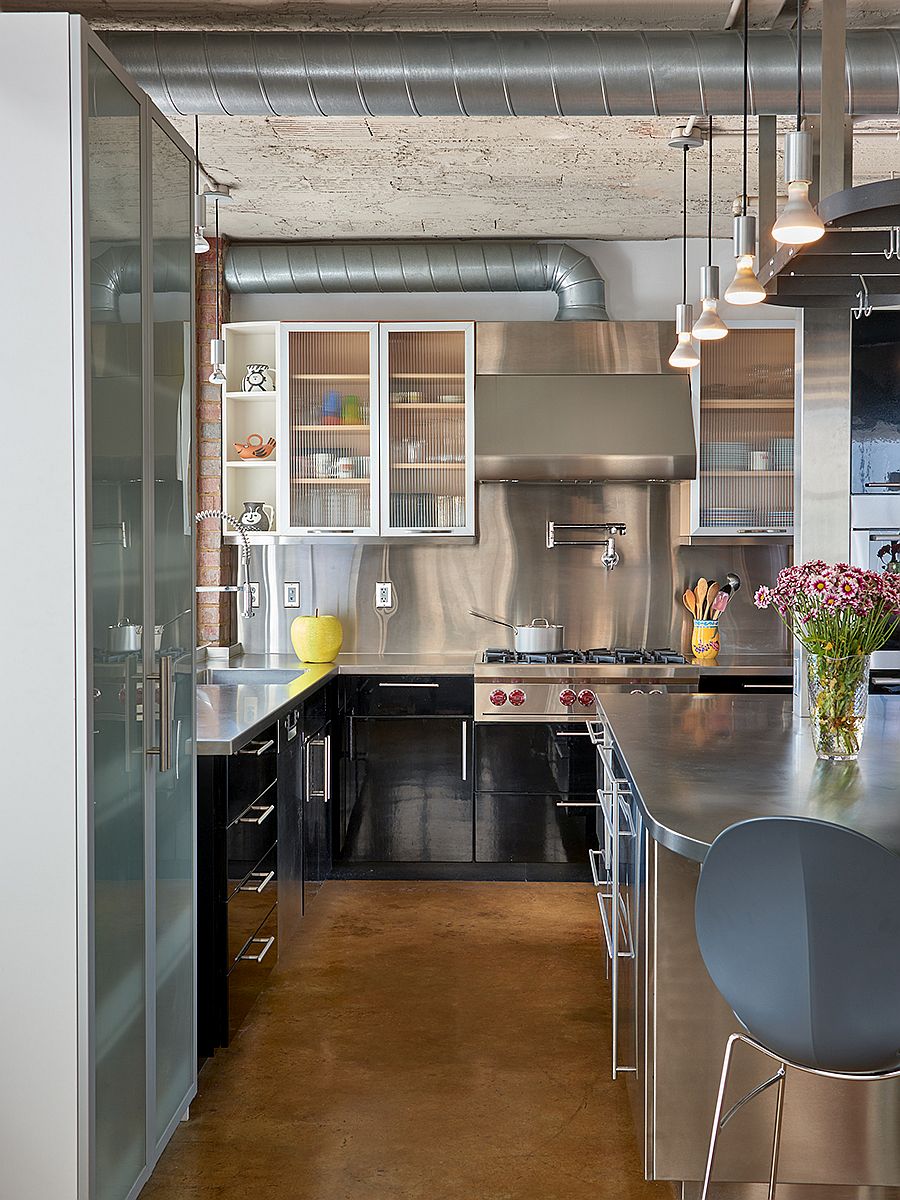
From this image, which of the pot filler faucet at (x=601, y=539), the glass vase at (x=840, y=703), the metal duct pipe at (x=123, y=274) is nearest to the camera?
the metal duct pipe at (x=123, y=274)

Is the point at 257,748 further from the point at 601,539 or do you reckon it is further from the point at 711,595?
the point at 711,595

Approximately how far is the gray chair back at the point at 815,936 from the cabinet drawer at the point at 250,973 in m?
1.82

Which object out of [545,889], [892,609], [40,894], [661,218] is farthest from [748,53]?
[545,889]

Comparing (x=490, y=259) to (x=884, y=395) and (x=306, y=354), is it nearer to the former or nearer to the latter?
(x=306, y=354)

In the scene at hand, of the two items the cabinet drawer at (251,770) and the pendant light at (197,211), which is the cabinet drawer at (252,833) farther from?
the pendant light at (197,211)

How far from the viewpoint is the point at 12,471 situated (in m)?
2.08

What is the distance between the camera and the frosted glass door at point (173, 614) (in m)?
2.51

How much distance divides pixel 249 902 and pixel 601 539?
2966 millimetres

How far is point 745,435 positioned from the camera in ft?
17.3

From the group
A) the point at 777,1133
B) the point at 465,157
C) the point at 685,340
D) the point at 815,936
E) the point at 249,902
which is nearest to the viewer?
the point at 815,936

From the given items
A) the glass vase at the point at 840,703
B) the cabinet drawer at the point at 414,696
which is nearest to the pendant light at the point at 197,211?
the glass vase at the point at 840,703

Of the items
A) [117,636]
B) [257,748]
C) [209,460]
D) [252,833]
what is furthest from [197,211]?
[209,460]

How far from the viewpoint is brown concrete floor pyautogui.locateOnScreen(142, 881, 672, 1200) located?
2.59 meters

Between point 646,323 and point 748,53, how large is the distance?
2.24 m
